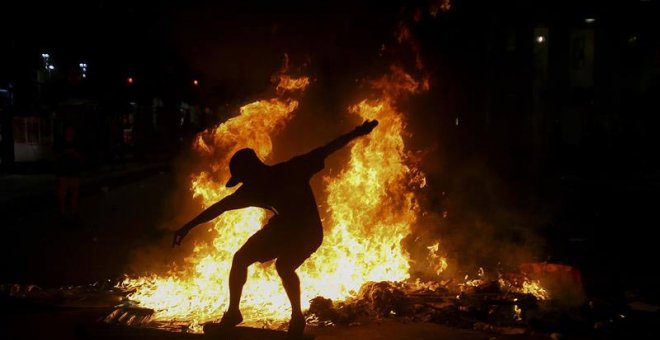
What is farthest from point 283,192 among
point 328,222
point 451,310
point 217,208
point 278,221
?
point 328,222

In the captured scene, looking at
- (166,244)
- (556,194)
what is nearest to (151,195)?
(166,244)

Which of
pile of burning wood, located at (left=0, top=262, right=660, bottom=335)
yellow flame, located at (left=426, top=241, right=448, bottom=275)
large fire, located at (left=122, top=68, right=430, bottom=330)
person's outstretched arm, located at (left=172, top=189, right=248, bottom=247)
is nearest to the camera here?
person's outstretched arm, located at (left=172, top=189, right=248, bottom=247)

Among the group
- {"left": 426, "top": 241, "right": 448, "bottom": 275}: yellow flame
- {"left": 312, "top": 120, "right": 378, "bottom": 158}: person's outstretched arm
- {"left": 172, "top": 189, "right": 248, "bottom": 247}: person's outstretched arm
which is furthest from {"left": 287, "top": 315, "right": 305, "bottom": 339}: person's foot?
{"left": 426, "top": 241, "right": 448, "bottom": 275}: yellow flame

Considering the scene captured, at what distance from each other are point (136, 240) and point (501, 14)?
30972 millimetres

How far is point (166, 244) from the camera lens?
11133 mm

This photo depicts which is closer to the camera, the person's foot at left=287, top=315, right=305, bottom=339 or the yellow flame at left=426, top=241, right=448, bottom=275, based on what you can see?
the person's foot at left=287, top=315, right=305, bottom=339

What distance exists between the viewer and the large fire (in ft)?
23.7

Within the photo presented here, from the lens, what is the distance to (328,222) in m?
8.05

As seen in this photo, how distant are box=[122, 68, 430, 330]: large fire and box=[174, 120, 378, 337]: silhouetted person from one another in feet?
3.74

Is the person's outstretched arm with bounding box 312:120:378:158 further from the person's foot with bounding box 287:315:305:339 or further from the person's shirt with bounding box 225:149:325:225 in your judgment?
the person's foot with bounding box 287:315:305:339

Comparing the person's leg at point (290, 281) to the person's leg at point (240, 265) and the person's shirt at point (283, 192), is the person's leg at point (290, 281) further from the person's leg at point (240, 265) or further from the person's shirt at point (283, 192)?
the person's shirt at point (283, 192)

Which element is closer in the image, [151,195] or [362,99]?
[362,99]

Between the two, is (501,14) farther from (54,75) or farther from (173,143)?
(54,75)

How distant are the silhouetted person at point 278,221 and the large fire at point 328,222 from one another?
44.9 inches
